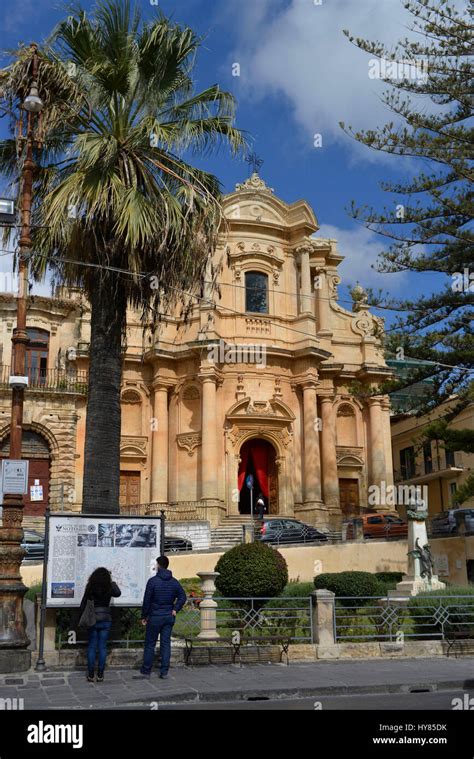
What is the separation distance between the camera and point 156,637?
11.4m

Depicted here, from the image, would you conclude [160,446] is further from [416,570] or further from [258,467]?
[416,570]

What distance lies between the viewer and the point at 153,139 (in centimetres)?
1431

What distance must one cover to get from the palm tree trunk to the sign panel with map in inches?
38.7

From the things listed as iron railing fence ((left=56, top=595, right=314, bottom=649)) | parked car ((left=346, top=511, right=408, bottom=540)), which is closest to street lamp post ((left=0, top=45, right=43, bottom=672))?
iron railing fence ((left=56, top=595, right=314, bottom=649))

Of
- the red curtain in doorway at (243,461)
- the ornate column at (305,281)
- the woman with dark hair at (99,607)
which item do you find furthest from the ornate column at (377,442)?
the woman with dark hair at (99,607)

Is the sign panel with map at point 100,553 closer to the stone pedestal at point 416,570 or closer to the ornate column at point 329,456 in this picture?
the stone pedestal at point 416,570

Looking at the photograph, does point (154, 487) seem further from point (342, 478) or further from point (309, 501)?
point (342, 478)

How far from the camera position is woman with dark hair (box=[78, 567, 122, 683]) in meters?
11.1

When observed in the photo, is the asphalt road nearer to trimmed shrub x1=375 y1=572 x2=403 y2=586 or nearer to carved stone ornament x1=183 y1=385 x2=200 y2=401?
trimmed shrub x1=375 y1=572 x2=403 y2=586

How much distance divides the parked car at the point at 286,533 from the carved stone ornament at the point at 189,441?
22.0 ft

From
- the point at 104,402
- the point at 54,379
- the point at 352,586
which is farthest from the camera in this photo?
the point at 54,379

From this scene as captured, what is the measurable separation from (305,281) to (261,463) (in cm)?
910

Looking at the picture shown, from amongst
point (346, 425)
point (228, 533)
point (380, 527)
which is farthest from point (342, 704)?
point (346, 425)
